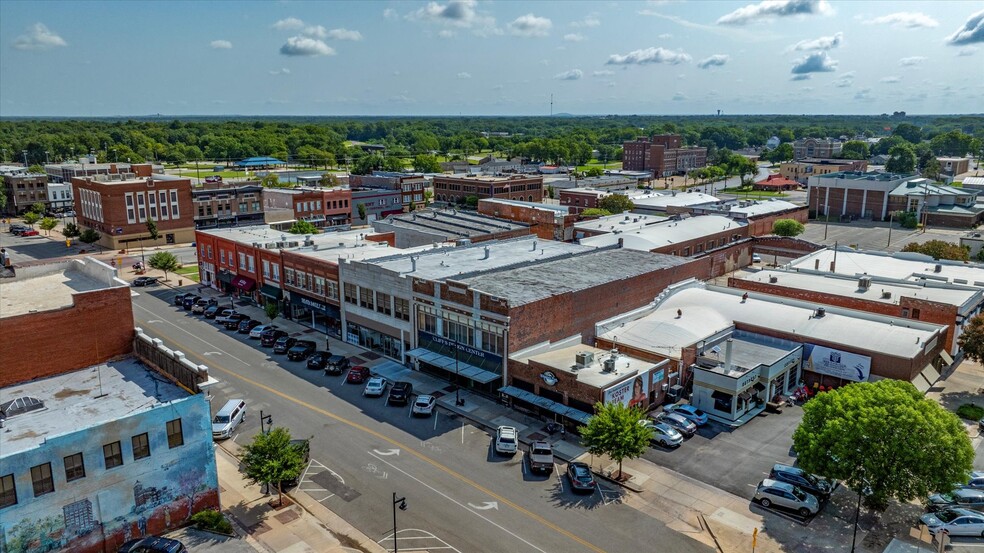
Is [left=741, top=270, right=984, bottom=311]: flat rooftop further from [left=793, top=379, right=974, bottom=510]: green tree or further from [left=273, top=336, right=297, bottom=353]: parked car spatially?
[left=273, top=336, right=297, bottom=353]: parked car

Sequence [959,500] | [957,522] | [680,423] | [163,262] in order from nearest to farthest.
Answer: [957,522]
[959,500]
[680,423]
[163,262]

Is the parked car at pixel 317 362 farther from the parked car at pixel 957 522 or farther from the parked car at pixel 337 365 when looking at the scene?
the parked car at pixel 957 522

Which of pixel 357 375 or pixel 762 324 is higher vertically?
pixel 762 324

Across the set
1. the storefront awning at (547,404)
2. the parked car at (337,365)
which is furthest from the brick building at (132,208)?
the storefront awning at (547,404)

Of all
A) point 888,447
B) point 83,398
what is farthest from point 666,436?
point 83,398

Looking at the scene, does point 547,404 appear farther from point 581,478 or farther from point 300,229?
point 300,229
